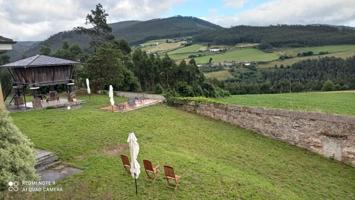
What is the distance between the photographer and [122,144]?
1488 centimetres

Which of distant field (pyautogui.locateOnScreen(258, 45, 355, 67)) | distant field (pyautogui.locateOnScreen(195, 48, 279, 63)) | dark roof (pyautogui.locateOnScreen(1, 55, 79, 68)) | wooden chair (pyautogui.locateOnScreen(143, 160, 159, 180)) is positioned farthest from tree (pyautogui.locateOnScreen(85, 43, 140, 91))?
distant field (pyautogui.locateOnScreen(195, 48, 279, 63))

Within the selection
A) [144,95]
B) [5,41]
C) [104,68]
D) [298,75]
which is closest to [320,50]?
[298,75]

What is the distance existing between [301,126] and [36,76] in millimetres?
18491

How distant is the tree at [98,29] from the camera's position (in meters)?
48.8

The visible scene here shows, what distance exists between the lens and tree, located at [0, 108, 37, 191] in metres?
7.53

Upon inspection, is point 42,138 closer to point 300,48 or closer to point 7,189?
point 7,189

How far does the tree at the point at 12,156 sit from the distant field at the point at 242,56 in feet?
267

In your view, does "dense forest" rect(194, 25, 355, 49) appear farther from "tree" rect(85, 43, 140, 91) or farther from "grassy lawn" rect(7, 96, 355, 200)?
"grassy lawn" rect(7, 96, 355, 200)

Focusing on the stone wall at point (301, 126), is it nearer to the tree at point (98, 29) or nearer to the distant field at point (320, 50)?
the tree at point (98, 29)

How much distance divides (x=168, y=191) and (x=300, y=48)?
92.2m

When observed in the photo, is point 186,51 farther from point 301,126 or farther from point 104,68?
point 301,126

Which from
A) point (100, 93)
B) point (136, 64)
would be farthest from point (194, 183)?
point (136, 64)

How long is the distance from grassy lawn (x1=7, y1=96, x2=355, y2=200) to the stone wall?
1.66ft

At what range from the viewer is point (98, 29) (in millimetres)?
49719
